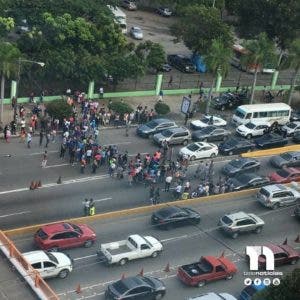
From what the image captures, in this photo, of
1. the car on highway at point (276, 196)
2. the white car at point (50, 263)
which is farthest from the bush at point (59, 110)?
the white car at point (50, 263)

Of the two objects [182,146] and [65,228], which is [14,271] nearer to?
[65,228]

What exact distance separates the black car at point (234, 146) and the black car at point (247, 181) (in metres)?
4.99

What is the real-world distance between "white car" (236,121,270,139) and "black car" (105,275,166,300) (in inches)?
1008

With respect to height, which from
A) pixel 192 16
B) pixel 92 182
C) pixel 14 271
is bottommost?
pixel 92 182

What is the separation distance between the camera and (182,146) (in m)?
54.2

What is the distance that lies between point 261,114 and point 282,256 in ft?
75.1

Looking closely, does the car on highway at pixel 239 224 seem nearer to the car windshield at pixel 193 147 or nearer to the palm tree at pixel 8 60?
the car windshield at pixel 193 147

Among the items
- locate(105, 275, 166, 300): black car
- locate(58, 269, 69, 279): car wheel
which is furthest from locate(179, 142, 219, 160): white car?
locate(58, 269, 69, 279): car wheel

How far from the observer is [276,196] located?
45688 millimetres

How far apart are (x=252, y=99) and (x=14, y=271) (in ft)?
133

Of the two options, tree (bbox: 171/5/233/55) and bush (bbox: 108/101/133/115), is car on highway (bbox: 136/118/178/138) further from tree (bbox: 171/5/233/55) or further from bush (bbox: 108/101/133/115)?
tree (bbox: 171/5/233/55)

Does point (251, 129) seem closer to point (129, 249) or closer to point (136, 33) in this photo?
point (129, 249)

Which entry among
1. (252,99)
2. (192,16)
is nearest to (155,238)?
(252,99)

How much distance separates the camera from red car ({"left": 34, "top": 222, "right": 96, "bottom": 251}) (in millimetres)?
36375
